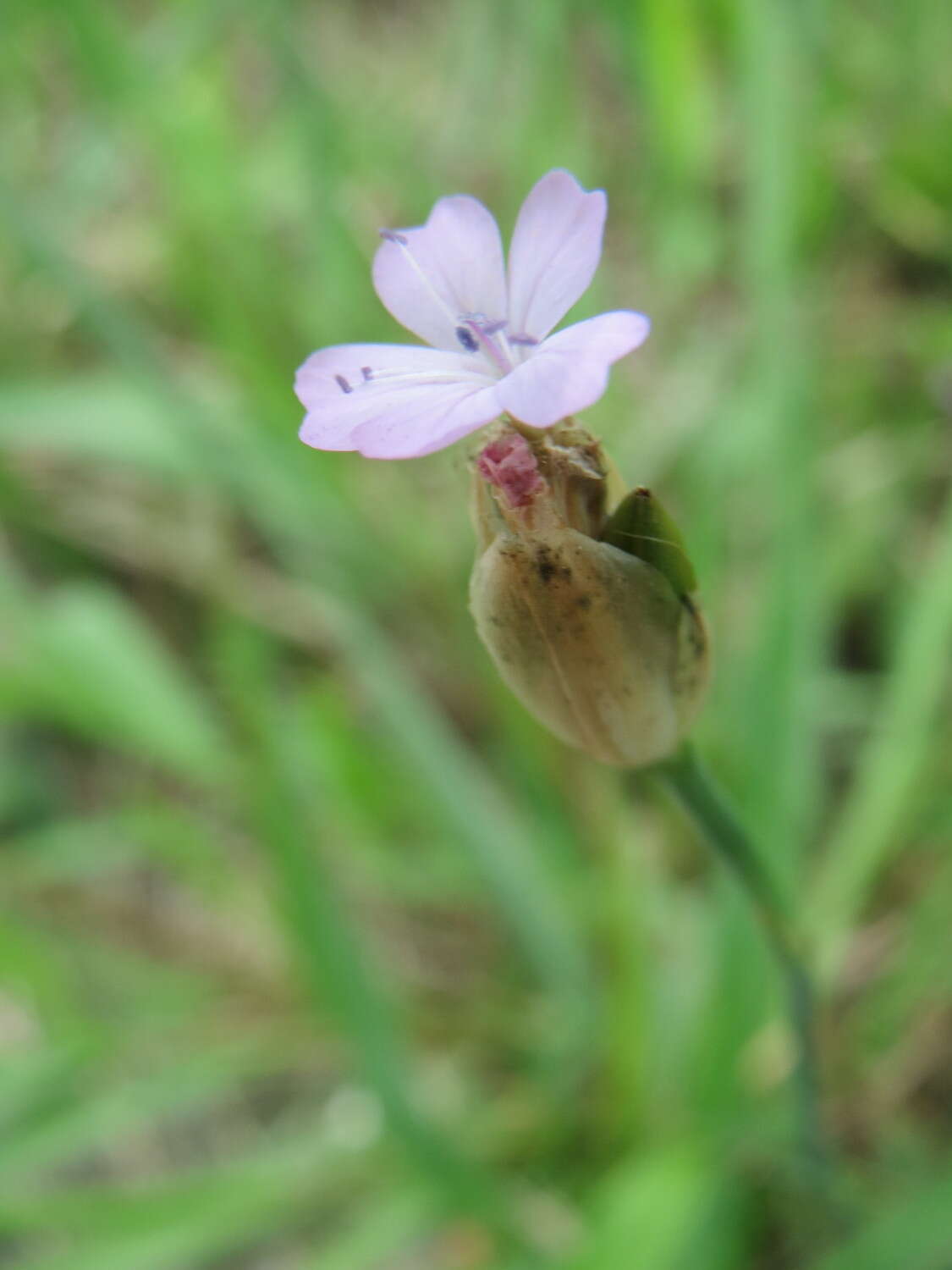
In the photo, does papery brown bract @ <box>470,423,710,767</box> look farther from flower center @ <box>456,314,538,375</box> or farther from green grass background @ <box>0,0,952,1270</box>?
green grass background @ <box>0,0,952,1270</box>

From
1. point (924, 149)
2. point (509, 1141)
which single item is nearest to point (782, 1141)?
point (509, 1141)

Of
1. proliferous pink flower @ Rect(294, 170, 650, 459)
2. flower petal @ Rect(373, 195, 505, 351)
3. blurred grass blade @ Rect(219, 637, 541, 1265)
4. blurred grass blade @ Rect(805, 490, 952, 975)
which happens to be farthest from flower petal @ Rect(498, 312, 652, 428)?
blurred grass blade @ Rect(805, 490, 952, 975)

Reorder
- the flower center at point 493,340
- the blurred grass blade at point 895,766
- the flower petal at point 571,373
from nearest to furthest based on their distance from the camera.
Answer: the flower petal at point 571,373
the flower center at point 493,340
the blurred grass blade at point 895,766

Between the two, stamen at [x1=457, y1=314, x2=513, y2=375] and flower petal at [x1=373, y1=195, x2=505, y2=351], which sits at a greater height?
flower petal at [x1=373, y1=195, x2=505, y2=351]

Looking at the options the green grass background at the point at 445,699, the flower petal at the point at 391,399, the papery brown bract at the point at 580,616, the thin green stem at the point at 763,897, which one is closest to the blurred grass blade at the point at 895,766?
the green grass background at the point at 445,699

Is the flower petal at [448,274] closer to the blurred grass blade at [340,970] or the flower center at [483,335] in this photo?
the flower center at [483,335]

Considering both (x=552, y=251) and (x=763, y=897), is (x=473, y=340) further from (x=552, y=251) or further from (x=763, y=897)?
(x=763, y=897)

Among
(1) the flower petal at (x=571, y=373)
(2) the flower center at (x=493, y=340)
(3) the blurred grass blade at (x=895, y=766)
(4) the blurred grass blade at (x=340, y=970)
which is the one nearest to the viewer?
(1) the flower petal at (x=571, y=373)
